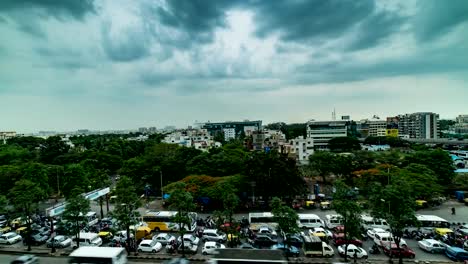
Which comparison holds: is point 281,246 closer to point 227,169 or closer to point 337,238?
point 337,238

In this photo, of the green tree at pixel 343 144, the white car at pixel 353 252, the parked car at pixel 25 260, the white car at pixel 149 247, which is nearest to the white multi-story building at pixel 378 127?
the green tree at pixel 343 144

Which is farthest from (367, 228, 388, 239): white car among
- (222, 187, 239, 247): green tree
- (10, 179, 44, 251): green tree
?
(10, 179, 44, 251): green tree

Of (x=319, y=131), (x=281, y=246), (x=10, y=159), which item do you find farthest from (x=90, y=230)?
(x=319, y=131)

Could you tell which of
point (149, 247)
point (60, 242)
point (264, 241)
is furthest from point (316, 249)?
point (60, 242)

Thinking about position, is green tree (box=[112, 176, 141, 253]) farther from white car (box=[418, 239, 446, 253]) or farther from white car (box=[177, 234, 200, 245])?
white car (box=[418, 239, 446, 253])

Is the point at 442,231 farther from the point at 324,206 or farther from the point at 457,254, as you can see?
the point at 324,206

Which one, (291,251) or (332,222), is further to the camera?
(332,222)
